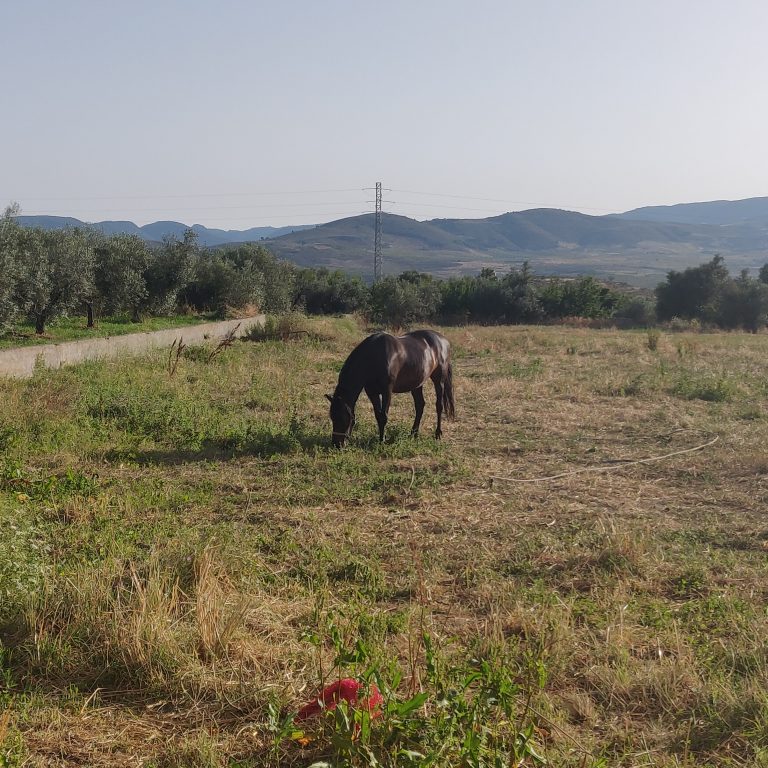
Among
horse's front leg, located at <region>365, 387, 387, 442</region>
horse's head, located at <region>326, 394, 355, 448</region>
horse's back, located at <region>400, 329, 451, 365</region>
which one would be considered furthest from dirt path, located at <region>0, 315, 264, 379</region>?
horse's back, located at <region>400, 329, 451, 365</region>

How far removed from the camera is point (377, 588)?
5273mm

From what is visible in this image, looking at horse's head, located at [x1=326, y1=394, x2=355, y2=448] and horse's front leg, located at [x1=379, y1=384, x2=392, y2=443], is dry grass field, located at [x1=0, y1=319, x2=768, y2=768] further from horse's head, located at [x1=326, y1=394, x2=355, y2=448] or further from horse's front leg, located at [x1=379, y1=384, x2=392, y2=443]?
horse's head, located at [x1=326, y1=394, x2=355, y2=448]

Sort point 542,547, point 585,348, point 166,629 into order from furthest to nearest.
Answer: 1. point 585,348
2. point 542,547
3. point 166,629

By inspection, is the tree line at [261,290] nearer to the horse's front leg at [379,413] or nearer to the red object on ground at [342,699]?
the horse's front leg at [379,413]

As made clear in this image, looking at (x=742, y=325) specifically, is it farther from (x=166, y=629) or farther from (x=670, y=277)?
(x=166, y=629)

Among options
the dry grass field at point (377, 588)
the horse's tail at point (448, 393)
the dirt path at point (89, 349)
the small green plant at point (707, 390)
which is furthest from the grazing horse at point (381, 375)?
the dirt path at point (89, 349)

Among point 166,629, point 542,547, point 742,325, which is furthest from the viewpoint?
point 742,325

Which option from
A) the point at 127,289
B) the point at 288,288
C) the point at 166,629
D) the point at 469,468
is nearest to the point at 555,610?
the point at 166,629

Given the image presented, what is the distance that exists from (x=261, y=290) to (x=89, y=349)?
17.5m

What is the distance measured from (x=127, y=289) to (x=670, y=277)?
121 ft

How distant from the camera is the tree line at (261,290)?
738 inches

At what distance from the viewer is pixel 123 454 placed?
8945 mm

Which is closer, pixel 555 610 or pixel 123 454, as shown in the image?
pixel 555 610

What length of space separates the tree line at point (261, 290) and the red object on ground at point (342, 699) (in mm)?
15195
